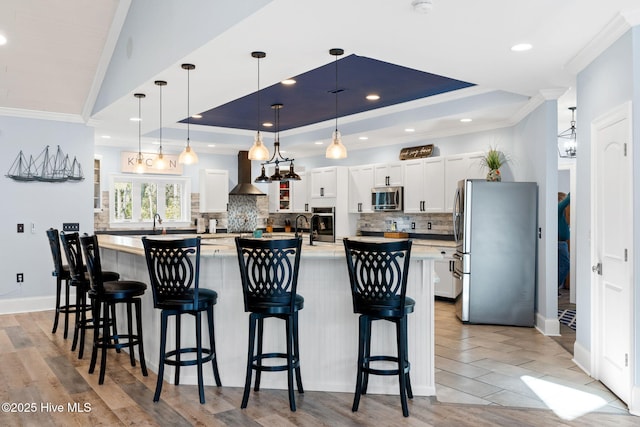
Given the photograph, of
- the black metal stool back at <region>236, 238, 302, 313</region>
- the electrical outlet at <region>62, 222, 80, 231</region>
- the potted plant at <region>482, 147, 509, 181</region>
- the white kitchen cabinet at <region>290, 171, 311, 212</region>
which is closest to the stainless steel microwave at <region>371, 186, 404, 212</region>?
the potted plant at <region>482, 147, 509, 181</region>

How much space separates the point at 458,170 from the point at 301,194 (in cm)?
337

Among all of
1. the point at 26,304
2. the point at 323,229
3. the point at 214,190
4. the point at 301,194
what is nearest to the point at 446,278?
the point at 323,229

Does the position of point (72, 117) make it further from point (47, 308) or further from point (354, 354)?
point (354, 354)

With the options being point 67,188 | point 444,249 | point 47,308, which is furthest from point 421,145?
point 47,308

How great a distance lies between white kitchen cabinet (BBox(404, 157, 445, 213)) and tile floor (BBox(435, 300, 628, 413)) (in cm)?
220

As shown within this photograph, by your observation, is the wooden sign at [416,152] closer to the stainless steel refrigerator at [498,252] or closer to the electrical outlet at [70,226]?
the stainless steel refrigerator at [498,252]

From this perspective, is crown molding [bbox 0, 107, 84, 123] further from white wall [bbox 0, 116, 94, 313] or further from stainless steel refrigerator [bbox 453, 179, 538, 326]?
stainless steel refrigerator [bbox 453, 179, 538, 326]

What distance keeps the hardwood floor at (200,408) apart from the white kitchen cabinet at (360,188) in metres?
4.52

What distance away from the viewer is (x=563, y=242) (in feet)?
25.6

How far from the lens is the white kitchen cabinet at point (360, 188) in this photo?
825 cm

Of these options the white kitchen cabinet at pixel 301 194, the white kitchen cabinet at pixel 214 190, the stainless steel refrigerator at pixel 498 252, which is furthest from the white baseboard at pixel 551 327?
the white kitchen cabinet at pixel 214 190

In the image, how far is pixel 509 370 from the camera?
4098 mm

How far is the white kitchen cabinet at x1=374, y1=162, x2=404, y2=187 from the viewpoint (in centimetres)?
774

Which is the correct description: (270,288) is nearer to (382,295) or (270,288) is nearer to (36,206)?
(382,295)
